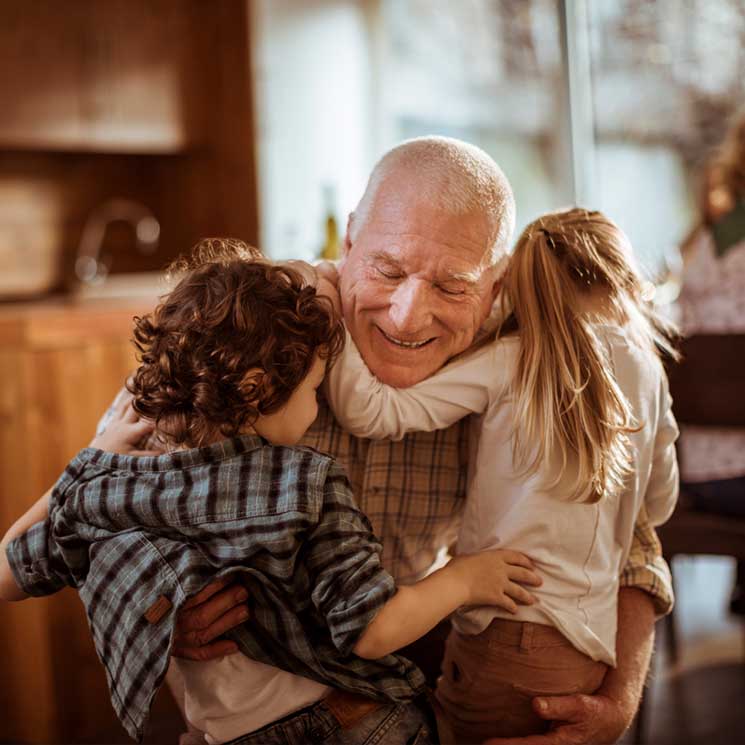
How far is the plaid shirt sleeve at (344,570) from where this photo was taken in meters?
1.13

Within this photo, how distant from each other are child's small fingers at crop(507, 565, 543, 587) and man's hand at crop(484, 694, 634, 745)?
0.17 meters

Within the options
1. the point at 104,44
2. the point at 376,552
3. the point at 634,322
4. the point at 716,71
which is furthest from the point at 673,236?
the point at 376,552

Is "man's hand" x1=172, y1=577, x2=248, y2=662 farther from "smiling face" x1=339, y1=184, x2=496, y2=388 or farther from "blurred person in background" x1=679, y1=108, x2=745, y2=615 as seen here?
"blurred person in background" x1=679, y1=108, x2=745, y2=615

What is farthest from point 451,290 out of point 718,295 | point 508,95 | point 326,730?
point 508,95

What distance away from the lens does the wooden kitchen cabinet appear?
2.88 m

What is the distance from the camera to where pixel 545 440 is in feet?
4.25

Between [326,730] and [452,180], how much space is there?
71cm

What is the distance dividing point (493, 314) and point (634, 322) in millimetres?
197

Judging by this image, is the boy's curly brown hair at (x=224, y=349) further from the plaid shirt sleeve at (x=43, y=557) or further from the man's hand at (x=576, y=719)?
the man's hand at (x=576, y=719)

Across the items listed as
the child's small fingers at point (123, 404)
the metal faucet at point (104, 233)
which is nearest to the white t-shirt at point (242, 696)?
the child's small fingers at point (123, 404)

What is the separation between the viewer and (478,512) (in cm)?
141

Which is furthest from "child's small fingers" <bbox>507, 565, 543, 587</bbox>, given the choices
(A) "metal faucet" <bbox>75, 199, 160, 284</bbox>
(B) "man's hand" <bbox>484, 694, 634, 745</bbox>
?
(A) "metal faucet" <bbox>75, 199, 160, 284</bbox>

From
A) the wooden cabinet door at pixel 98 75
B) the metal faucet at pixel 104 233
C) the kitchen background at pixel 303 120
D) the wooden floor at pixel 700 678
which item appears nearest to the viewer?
the wooden floor at pixel 700 678

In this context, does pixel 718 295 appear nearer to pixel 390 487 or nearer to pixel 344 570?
pixel 390 487
